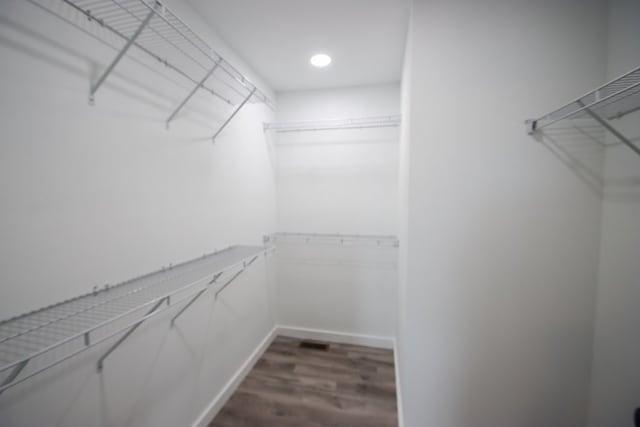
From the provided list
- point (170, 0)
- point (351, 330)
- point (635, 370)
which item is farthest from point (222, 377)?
point (170, 0)

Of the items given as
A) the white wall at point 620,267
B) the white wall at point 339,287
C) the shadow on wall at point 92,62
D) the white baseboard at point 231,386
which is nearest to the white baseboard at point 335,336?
the white wall at point 339,287

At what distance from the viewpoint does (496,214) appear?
1309mm

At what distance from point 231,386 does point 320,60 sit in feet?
8.83

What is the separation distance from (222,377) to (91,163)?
1680 mm

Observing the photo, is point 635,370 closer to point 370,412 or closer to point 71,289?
point 370,412

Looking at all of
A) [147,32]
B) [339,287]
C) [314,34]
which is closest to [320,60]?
[314,34]

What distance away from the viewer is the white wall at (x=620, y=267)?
106 cm

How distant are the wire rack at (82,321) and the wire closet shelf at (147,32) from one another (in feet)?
2.52

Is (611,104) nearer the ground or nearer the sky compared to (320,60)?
nearer the ground

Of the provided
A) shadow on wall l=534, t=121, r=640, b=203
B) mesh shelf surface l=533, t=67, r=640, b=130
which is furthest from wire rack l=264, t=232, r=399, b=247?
mesh shelf surface l=533, t=67, r=640, b=130

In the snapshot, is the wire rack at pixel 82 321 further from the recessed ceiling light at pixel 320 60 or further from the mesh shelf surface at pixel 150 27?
the recessed ceiling light at pixel 320 60

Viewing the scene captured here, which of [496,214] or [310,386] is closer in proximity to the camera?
[496,214]

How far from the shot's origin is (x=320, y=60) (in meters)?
2.05

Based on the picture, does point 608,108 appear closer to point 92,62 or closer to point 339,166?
point 339,166
